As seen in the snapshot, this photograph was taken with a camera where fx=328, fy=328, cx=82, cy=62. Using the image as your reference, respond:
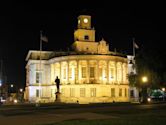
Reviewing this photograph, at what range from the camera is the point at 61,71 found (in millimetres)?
92938

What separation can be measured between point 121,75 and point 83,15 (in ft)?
77.4

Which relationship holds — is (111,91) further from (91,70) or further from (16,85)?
(16,85)

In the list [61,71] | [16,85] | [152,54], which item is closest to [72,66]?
[61,71]

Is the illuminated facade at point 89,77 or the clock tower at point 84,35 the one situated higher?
the clock tower at point 84,35

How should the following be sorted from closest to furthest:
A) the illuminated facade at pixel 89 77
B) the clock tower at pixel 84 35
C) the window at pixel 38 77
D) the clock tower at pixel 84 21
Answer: the illuminated facade at pixel 89 77
the window at pixel 38 77
the clock tower at pixel 84 35
the clock tower at pixel 84 21

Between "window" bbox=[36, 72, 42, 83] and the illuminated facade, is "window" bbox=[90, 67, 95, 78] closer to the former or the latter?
the illuminated facade

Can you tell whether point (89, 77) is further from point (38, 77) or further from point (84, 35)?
point (38, 77)

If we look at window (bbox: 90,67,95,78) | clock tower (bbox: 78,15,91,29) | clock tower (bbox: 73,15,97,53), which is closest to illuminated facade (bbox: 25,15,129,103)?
window (bbox: 90,67,95,78)

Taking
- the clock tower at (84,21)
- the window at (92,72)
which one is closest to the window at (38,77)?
the clock tower at (84,21)

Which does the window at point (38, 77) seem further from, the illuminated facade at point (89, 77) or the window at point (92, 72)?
the window at point (92, 72)

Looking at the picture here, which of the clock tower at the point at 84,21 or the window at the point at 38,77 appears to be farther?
the clock tower at the point at 84,21

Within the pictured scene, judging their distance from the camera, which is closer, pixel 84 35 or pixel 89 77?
pixel 89 77

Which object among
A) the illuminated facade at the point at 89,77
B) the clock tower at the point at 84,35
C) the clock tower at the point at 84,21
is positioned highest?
the clock tower at the point at 84,21

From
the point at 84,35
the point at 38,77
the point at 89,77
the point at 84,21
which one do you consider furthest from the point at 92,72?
the point at 84,21
